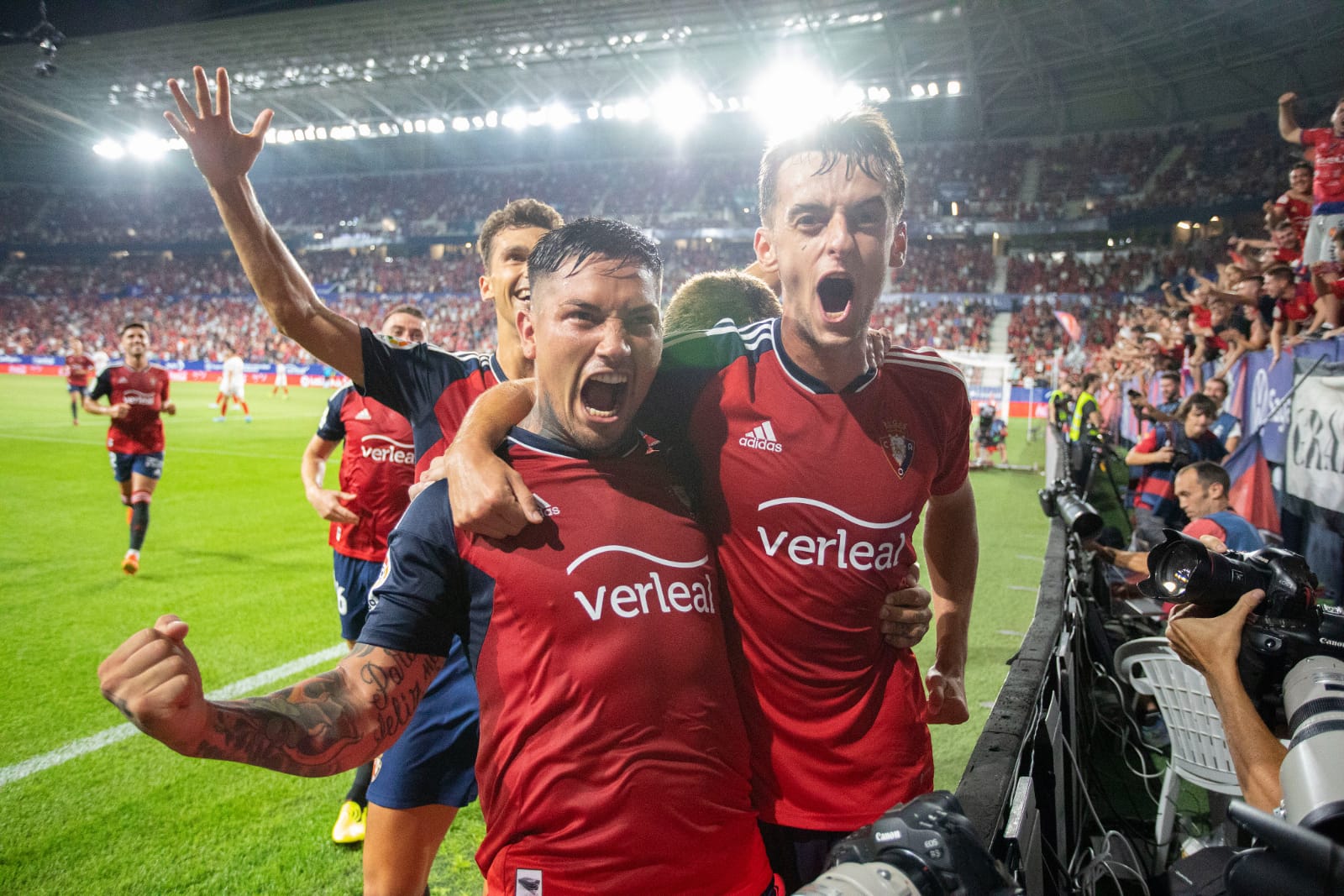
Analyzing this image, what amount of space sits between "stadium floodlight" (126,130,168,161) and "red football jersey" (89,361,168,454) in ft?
151

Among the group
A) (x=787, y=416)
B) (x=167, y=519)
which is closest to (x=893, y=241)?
(x=787, y=416)

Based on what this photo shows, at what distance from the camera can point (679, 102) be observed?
1400 inches

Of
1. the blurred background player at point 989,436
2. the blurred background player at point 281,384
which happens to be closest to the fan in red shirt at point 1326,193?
the blurred background player at point 989,436

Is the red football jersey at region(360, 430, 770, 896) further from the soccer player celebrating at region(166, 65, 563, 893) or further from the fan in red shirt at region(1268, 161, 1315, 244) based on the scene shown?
the fan in red shirt at region(1268, 161, 1315, 244)

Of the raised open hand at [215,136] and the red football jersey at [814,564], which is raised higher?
the raised open hand at [215,136]

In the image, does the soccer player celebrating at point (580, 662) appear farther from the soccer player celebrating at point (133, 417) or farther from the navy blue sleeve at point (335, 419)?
the soccer player celebrating at point (133, 417)

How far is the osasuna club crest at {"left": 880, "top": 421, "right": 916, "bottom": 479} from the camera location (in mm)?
1919

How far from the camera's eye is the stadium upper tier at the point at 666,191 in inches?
1268

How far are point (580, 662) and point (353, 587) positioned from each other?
126 inches

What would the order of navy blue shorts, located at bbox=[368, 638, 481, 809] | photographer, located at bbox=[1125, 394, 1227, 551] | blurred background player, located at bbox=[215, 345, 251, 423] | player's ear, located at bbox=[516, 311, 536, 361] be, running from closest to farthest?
player's ear, located at bbox=[516, 311, 536, 361], navy blue shorts, located at bbox=[368, 638, 481, 809], photographer, located at bbox=[1125, 394, 1227, 551], blurred background player, located at bbox=[215, 345, 251, 423]

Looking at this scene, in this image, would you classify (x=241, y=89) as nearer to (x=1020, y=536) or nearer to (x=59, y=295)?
(x=59, y=295)

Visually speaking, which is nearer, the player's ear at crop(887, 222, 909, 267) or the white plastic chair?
the player's ear at crop(887, 222, 909, 267)

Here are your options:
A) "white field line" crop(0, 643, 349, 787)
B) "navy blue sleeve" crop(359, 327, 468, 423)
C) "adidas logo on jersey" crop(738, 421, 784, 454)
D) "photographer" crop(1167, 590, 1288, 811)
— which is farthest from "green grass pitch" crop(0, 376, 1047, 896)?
"adidas logo on jersey" crop(738, 421, 784, 454)

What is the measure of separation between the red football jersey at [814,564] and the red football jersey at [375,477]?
9.23 feet
